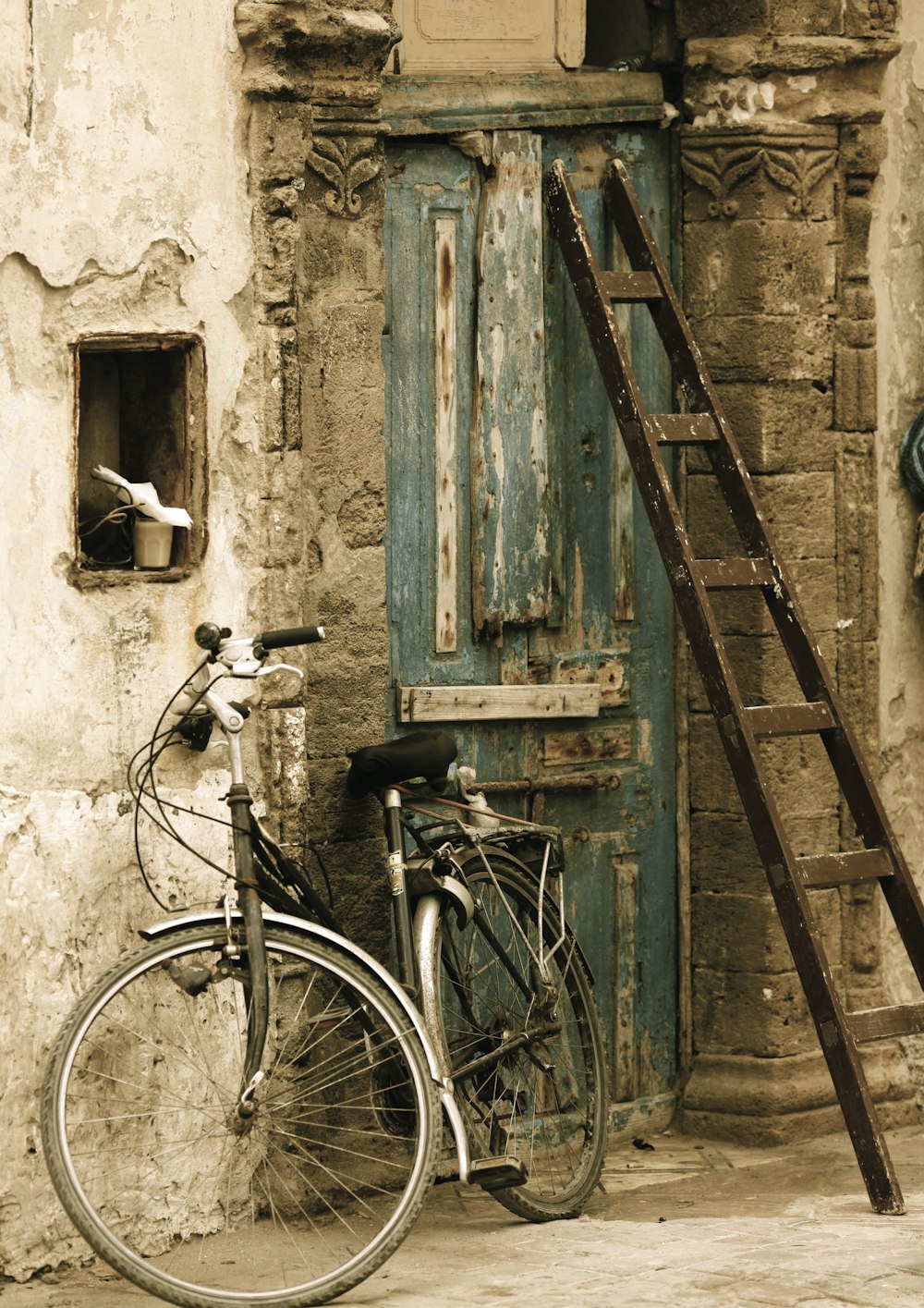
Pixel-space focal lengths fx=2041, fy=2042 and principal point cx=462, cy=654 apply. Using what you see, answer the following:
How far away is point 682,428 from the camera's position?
18.8 ft

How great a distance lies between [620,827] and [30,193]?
263cm

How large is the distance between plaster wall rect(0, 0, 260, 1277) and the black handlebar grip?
431 mm

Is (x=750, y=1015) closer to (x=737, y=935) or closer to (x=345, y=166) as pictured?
(x=737, y=935)

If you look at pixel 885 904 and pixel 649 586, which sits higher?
pixel 649 586

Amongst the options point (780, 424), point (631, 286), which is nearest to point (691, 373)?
point (631, 286)

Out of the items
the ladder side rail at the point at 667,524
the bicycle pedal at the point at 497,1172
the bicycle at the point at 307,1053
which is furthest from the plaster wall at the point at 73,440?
the ladder side rail at the point at 667,524

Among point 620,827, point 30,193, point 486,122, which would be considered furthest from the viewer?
point 620,827

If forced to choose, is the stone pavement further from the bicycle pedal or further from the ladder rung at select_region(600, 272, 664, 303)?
the ladder rung at select_region(600, 272, 664, 303)

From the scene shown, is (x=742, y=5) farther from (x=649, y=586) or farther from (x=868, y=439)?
(x=649, y=586)

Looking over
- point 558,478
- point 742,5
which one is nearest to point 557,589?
point 558,478

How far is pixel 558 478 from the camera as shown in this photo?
6098mm

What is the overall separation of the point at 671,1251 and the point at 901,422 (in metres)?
2.74

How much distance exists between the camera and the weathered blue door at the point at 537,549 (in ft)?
19.1

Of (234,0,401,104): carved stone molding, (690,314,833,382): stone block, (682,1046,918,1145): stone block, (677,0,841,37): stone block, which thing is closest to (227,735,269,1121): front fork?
(234,0,401,104): carved stone molding
